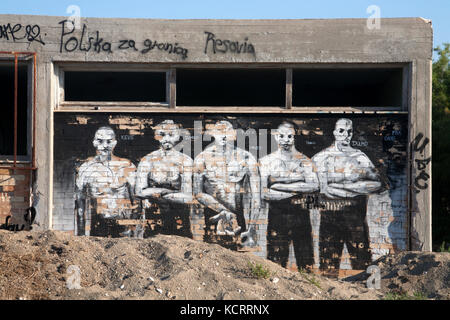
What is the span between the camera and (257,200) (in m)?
8.50

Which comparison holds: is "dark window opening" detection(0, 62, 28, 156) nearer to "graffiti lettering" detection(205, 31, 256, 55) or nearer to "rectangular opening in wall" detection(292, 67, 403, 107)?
"graffiti lettering" detection(205, 31, 256, 55)

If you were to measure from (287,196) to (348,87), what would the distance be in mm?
3793

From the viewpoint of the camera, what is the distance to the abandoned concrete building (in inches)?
332

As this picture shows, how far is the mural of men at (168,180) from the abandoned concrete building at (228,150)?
0.7 inches

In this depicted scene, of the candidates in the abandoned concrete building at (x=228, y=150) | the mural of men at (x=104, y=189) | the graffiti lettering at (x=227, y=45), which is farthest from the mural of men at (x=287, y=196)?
the mural of men at (x=104, y=189)

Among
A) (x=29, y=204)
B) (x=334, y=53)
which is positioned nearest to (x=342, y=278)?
(x=334, y=53)

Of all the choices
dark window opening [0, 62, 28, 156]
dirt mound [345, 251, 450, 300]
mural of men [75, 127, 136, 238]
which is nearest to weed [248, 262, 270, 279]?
dirt mound [345, 251, 450, 300]

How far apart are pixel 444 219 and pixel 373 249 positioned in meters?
5.97

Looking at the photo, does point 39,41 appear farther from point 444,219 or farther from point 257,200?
point 444,219

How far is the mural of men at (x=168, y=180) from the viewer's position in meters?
8.49

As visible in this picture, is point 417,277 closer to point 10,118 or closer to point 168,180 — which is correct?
point 168,180

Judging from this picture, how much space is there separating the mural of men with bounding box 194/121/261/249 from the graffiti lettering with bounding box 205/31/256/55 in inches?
49.2

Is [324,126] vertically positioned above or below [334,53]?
below

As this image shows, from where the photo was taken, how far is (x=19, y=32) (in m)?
8.46
